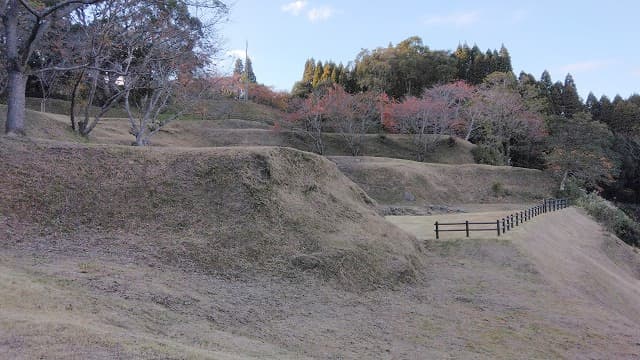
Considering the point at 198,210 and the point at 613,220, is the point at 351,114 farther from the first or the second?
the point at 198,210

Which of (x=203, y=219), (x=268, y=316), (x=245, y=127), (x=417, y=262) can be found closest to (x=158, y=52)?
(x=203, y=219)

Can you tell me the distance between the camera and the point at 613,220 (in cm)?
3609

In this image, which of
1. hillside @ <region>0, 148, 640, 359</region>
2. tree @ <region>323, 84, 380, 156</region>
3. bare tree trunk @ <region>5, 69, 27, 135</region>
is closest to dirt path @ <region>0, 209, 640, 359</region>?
hillside @ <region>0, 148, 640, 359</region>

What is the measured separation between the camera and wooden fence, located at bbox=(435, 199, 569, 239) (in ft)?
63.4

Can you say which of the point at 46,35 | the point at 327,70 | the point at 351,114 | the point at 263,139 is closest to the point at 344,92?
the point at 351,114

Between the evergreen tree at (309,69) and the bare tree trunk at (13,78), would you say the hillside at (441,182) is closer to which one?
the bare tree trunk at (13,78)

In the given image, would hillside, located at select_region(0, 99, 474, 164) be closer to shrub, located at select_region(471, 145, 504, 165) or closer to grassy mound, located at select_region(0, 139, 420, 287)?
shrub, located at select_region(471, 145, 504, 165)

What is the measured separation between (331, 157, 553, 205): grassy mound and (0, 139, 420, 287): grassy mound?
67.6 ft

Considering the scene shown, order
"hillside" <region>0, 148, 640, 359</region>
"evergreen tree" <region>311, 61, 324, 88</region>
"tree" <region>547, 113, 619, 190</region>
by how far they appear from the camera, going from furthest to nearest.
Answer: "evergreen tree" <region>311, 61, 324, 88</region>
"tree" <region>547, 113, 619, 190</region>
"hillside" <region>0, 148, 640, 359</region>

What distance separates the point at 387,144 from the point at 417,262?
3586 cm

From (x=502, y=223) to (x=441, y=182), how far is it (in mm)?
18665

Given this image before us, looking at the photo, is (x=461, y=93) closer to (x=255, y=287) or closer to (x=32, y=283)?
(x=255, y=287)

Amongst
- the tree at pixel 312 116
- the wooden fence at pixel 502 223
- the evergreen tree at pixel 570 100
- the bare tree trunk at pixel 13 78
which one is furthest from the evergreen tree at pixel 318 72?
the bare tree trunk at pixel 13 78

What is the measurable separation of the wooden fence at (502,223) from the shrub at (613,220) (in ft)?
6.55
